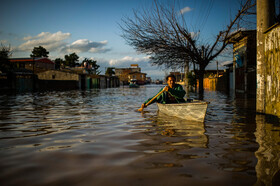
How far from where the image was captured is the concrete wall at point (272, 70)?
5.65 m

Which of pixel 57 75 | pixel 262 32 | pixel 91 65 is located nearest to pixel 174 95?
pixel 262 32

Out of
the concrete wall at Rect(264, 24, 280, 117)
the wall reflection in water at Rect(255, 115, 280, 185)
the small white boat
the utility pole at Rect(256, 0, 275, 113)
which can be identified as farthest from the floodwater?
the utility pole at Rect(256, 0, 275, 113)

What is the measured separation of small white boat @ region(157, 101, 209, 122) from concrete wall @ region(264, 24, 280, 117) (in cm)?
218

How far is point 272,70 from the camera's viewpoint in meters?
5.95

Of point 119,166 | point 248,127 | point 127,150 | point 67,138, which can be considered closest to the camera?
point 119,166

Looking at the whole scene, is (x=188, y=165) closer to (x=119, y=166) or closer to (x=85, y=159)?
(x=119, y=166)

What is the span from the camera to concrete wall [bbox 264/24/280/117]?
5.65 meters

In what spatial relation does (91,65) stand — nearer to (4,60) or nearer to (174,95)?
(4,60)

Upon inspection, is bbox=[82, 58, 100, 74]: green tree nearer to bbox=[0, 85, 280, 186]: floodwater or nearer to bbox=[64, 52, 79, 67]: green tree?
bbox=[64, 52, 79, 67]: green tree

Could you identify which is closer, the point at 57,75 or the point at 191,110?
the point at 191,110

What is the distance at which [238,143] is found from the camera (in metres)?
3.61

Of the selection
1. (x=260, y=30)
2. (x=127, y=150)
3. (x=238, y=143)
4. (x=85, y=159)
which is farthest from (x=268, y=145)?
(x=260, y=30)

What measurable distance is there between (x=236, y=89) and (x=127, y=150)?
2035cm

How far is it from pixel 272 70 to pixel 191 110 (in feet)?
8.85
